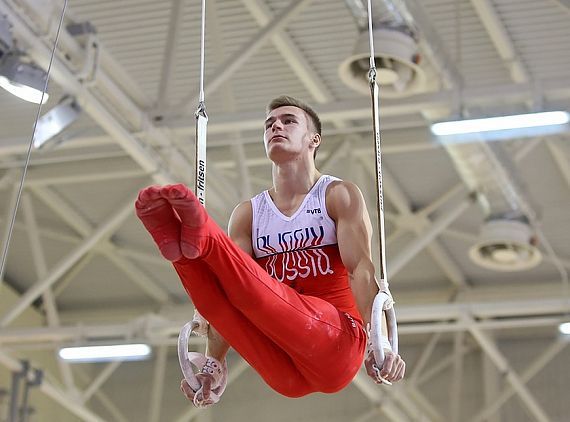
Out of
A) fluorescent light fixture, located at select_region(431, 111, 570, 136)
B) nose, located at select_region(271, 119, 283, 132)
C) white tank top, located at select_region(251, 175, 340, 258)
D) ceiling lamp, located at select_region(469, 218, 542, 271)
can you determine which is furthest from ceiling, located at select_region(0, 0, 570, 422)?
white tank top, located at select_region(251, 175, 340, 258)

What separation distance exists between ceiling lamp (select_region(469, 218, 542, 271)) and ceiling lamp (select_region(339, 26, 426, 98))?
2.64 metres

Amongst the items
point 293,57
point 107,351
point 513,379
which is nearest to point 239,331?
point 293,57

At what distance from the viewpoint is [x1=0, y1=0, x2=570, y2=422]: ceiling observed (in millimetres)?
11469

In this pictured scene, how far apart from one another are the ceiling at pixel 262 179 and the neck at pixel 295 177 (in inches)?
167

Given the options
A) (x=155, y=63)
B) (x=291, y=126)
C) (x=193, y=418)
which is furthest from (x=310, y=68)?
(x=193, y=418)

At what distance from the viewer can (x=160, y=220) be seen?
5012 mm

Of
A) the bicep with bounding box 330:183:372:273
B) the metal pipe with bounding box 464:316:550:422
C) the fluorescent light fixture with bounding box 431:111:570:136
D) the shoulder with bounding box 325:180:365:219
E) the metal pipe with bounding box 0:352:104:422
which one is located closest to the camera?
the bicep with bounding box 330:183:372:273

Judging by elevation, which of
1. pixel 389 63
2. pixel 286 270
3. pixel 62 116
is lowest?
pixel 286 270

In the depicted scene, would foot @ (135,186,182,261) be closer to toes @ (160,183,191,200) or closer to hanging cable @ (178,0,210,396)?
toes @ (160,183,191,200)

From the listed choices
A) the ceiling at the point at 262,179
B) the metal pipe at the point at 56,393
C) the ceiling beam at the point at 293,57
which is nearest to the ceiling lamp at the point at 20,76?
the ceiling at the point at 262,179

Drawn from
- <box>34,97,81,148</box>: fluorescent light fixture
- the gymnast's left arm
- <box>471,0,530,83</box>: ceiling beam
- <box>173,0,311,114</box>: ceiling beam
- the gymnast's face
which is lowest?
the gymnast's left arm

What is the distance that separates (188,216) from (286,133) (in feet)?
4.00

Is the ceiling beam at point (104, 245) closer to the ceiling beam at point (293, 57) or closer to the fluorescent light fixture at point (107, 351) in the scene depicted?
the fluorescent light fixture at point (107, 351)

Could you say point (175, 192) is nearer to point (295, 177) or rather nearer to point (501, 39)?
point (295, 177)
